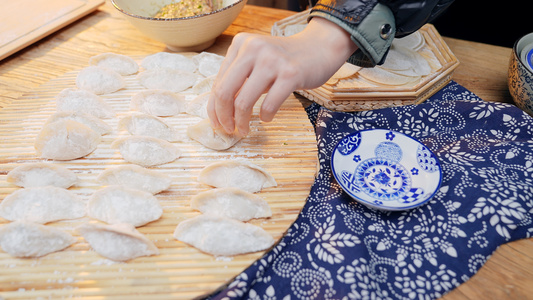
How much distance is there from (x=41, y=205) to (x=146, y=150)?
29 centimetres

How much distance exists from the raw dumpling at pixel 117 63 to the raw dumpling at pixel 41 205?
56cm

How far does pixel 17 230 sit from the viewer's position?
0.79 m

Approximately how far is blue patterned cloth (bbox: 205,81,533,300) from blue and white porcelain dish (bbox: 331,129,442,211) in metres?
0.04

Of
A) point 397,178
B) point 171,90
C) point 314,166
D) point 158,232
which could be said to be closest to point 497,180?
point 397,178

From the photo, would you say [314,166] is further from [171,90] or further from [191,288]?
[171,90]

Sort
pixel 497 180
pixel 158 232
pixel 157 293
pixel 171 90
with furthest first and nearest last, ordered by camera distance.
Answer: pixel 171 90
pixel 497 180
pixel 158 232
pixel 157 293

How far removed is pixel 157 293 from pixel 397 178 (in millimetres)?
700

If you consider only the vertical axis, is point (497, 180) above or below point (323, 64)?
below

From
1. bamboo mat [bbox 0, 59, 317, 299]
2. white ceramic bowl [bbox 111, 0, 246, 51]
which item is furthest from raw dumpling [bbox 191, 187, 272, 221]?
white ceramic bowl [bbox 111, 0, 246, 51]

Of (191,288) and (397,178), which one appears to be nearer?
(191,288)

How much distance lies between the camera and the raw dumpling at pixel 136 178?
0.93 metres

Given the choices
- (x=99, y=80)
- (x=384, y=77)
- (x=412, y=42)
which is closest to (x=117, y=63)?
(x=99, y=80)

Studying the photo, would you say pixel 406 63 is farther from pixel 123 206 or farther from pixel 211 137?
pixel 123 206

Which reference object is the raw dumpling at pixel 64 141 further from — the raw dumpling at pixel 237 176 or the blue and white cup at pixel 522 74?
the blue and white cup at pixel 522 74
